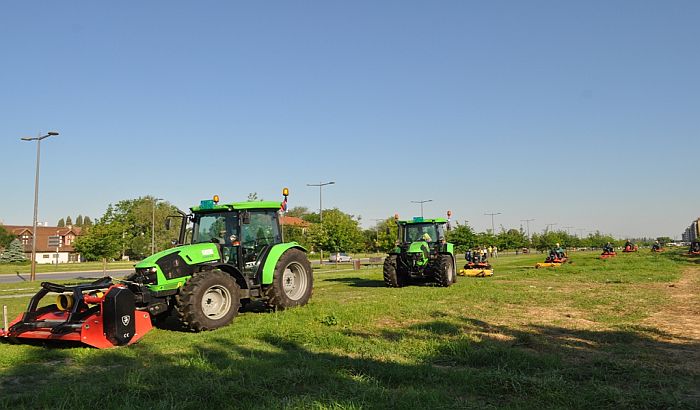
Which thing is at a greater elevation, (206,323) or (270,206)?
(270,206)

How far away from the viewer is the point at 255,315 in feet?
33.6

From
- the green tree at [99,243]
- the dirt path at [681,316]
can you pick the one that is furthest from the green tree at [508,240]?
the dirt path at [681,316]

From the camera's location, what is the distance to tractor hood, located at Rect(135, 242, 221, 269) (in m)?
8.91

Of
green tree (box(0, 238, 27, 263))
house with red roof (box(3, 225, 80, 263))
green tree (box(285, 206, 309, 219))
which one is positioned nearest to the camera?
green tree (box(0, 238, 27, 263))

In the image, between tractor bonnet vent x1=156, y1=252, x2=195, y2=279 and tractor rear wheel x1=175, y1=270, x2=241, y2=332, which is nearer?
tractor rear wheel x1=175, y1=270, x2=241, y2=332

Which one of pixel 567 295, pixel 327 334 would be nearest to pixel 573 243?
pixel 567 295

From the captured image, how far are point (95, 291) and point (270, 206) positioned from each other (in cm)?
424

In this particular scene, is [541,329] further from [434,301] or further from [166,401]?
[166,401]

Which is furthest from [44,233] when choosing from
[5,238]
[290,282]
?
[290,282]

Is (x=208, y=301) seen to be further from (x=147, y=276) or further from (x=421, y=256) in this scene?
(x=421, y=256)

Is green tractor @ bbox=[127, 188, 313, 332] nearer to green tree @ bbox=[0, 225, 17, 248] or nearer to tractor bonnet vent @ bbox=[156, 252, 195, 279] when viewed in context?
tractor bonnet vent @ bbox=[156, 252, 195, 279]

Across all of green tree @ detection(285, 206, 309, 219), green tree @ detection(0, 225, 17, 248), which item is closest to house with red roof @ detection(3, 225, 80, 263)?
green tree @ detection(0, 225, 17, 248)

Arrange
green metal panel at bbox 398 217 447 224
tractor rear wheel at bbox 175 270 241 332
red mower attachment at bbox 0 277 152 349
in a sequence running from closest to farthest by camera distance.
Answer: red mower attachment at bbox 0 277 152 349
tractor rear wheel at bbox 175 270 241 332
green metal panel at bbox 398 217 447 224

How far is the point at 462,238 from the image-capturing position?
3819 centimetres
